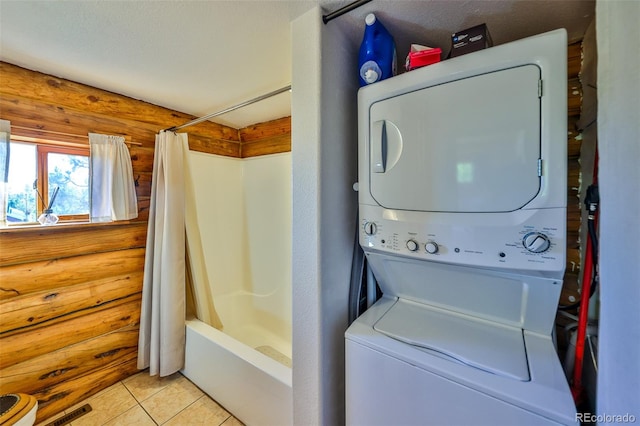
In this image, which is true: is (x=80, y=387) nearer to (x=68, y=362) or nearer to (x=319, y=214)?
(x=68, y=362)

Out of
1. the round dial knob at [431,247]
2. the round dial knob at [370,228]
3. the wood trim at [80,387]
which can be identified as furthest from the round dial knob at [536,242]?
the wood trim at [80,387]

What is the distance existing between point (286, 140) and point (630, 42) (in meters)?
2.07

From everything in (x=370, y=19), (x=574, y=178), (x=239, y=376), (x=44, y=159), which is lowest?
(x=239, y=376)

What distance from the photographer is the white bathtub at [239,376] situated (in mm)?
1334

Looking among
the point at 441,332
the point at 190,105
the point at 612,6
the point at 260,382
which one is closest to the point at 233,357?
the point at 260,382

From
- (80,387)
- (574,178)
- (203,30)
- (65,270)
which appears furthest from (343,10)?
(80,387)

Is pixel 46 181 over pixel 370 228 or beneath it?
over

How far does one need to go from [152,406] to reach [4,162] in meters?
1.74

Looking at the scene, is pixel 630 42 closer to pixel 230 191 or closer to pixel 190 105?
pixel 190 105

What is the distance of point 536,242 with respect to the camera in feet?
2.31

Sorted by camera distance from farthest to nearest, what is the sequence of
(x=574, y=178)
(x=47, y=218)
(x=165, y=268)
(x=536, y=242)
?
(x=165, y=268), (x=47, y=218), (x=574, y=178), (x=536, y=242)

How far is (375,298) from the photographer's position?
48.8 inches

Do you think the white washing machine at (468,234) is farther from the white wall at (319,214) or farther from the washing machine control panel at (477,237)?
the white wall at (319,214)

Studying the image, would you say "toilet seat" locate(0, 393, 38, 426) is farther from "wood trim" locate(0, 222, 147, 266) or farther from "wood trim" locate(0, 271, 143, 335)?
"wood trim" locate(0, 222, 147, 266)
